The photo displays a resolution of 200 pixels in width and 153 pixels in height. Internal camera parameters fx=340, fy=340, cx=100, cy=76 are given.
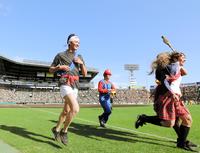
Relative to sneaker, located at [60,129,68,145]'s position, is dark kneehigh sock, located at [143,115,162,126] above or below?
above

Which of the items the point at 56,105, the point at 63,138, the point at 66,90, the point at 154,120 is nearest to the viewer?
the point at 63,138

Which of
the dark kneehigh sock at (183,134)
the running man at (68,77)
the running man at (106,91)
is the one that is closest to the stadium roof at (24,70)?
the running man at (106,91)

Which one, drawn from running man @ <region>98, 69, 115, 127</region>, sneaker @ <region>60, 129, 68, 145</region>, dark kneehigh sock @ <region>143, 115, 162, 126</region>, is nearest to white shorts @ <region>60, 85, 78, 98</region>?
sneaker @ <region>60, 129, 68, 145</region>

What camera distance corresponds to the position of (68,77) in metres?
6.51

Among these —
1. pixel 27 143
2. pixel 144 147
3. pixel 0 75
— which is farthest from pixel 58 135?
pixel 0 75

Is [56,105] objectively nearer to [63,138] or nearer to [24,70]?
[24,70]

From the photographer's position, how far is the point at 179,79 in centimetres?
660

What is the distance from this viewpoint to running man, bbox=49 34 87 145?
6.43 m

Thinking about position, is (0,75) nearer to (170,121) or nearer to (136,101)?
(136,101)

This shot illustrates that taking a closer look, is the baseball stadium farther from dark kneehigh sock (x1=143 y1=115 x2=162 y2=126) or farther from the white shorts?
the white shorts

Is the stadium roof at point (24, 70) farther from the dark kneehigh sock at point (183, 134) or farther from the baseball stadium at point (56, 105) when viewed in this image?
the dark kneehigh sock at point (183, 134)

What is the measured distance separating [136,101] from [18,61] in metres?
29.5

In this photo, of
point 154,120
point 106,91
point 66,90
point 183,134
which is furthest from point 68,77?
point 106,91

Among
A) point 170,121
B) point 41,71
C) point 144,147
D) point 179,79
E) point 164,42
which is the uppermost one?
point 41,71
